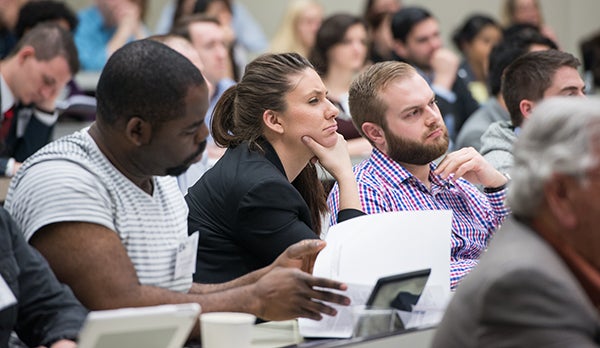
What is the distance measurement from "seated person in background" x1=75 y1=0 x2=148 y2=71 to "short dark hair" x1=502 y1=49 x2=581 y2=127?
11.9ft

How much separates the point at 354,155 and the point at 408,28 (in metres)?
2.53

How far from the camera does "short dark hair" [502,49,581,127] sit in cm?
357

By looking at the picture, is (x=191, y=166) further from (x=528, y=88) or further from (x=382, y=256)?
(x=382, y=256)

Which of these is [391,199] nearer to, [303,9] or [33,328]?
[33,328]

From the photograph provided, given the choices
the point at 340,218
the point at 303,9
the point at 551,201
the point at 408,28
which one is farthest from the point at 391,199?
the point at 303,9

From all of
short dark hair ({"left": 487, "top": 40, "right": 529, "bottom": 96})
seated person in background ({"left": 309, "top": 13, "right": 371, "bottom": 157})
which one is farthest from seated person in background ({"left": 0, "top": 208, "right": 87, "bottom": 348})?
seated person in background ({"left": 309, "top": 13, "right": 371, "bottom": 157})

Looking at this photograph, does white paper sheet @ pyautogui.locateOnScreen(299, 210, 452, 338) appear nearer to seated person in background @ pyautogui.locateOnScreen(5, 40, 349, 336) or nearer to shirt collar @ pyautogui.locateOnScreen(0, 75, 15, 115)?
seated person in background @ pyautogui.locateOnScreen(5, 40, 349, 336)

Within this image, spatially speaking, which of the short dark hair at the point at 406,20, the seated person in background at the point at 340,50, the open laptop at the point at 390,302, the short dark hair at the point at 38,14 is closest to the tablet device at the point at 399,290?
the open laptop at the point at 390,302

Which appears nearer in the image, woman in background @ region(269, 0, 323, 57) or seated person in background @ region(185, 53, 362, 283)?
seated person in background @ region(185, 53, 362, 283)

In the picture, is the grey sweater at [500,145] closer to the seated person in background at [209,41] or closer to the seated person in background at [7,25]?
the seated person in background at [209,41]

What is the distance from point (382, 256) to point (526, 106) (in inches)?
63.0

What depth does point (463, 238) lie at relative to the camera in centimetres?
296

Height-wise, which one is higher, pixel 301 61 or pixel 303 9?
pixel 301 61

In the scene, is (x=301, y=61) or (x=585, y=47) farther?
(x=585, y=47)
